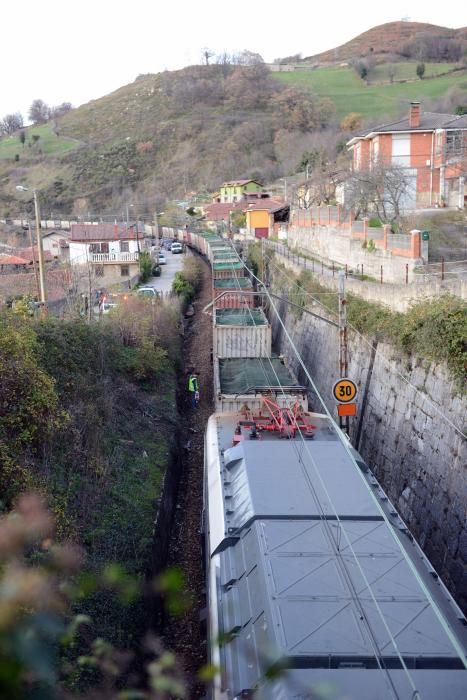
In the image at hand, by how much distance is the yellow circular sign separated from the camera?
42.3 ft

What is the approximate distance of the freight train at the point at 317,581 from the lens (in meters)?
5.27

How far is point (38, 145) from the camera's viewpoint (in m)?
106

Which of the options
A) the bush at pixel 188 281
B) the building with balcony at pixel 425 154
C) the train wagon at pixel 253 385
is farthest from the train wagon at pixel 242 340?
the bush at pixel 188 281

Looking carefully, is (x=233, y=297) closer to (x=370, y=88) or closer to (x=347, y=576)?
(x=347, y=576)

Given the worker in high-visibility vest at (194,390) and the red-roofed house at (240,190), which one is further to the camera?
the red-roofed house at (240,190)

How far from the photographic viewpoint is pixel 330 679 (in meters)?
5.12

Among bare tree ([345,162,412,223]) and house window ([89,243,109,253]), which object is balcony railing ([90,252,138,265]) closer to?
house window ([89,243,109,253])

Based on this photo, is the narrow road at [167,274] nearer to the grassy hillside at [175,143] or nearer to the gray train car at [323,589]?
the gray train car at [323,589]

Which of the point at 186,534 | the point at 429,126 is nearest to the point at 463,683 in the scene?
the point at 186,534

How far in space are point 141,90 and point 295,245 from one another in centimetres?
9314

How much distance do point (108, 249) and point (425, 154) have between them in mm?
19884

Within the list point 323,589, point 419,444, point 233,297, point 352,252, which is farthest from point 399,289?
point 233,297

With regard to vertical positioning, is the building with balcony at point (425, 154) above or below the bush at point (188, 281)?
above

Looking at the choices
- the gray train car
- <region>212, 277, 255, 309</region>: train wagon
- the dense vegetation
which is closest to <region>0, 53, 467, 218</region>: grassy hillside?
<region>212, 277, 255, 309</region>: train wagon
